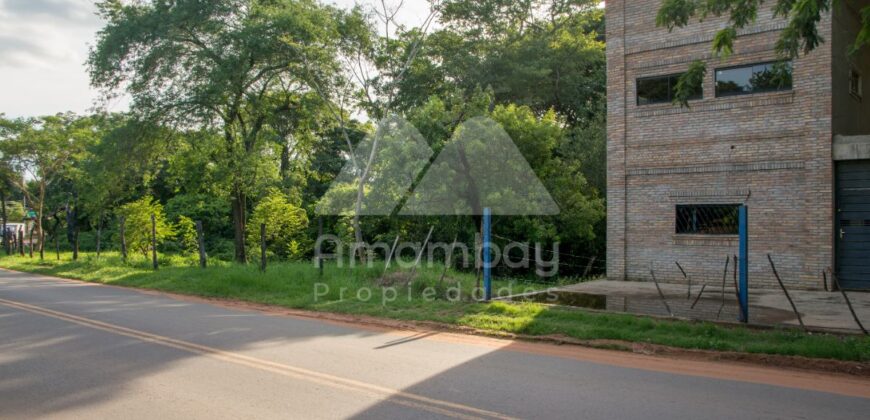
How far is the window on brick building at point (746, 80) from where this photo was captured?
16.1 meters

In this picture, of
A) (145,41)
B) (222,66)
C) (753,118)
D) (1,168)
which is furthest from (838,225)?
(1,168)

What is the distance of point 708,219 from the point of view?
17016mm

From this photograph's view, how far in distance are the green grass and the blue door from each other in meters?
7.67

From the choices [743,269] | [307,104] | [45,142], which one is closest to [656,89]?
[743,269]

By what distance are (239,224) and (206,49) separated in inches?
318

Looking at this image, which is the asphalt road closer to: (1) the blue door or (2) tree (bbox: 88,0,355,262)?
(1) the blue door

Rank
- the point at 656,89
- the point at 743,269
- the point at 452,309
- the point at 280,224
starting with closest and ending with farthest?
the point at 743,269 < the point at 452,309 < the point at 656,89 < the point at 280,224

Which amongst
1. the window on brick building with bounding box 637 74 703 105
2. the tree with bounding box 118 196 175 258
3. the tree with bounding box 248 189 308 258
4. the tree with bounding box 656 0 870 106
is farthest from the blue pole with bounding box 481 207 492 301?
the tree with bounding box 118 196 175 258

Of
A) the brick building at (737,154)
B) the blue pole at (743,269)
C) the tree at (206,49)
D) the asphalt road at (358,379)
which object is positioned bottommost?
the asphalt road at (358,379)

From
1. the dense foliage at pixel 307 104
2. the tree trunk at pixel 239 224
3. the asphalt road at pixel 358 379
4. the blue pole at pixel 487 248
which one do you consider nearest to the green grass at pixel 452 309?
the blue pole at pixel 487 248

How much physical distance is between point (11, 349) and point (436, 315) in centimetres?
667

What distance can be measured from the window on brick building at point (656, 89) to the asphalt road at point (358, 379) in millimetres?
11215

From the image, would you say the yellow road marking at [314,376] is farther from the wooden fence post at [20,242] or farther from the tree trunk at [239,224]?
the wooden fence post at [20,242]

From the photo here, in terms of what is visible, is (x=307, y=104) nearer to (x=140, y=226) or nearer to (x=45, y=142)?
(x=140, y=226)
